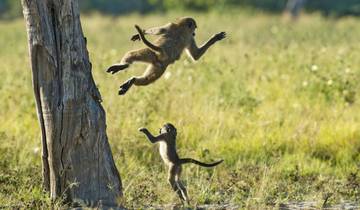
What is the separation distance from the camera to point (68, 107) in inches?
248

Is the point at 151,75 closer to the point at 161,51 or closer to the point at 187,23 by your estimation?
the point at 161,51

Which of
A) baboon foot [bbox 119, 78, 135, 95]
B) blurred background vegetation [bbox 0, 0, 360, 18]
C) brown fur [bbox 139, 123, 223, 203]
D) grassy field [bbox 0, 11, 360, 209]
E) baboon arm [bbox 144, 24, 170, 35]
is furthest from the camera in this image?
blurred background vegetation [bbox 0, 0, 360, 18]

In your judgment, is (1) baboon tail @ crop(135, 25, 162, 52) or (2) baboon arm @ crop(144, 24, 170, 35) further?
(2) baboon arm @ crop(144, 24, 170, 35)

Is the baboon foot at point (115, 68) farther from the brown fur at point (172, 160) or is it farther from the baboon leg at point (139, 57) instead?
the brown fur at point (172, 160)

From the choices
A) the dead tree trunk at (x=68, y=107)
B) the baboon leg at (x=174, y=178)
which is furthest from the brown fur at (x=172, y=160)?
the dead tree trunk at (x=68, y=107)

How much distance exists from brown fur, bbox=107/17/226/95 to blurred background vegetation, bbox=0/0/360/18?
1292 inches

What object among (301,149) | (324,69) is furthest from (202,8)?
(301,149)

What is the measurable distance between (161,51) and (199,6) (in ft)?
122

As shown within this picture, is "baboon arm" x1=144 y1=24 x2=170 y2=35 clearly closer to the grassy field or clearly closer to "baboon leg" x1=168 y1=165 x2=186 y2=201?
"baboon leg" x1=168 y1=165 x2=186 y2=201

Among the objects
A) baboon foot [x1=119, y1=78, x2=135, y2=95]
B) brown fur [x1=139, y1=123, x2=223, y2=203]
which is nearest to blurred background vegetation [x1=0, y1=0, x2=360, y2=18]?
brown fur [x1=139, y1=123, x2=223, y2=203]

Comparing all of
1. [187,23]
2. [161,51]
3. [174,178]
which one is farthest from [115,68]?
[174,178]

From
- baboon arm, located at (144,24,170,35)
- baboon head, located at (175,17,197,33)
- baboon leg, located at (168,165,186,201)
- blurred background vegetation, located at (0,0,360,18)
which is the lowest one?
baboon leg, located at (168,165,186,201)

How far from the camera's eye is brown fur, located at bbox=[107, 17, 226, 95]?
615cm

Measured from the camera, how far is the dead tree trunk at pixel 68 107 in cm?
621
